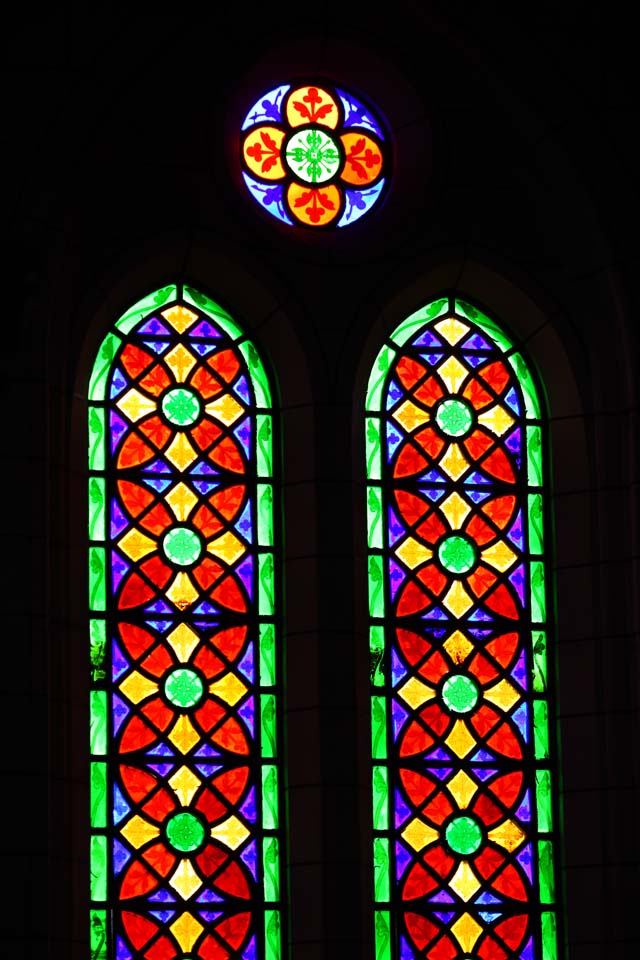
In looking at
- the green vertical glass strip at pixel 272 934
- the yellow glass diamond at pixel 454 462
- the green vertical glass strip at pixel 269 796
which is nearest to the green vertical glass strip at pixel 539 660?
the yellow glass diamond at pixel 454 462

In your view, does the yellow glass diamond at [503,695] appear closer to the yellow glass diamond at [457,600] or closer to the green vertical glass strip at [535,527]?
the yellow glass diamond at [457,600]

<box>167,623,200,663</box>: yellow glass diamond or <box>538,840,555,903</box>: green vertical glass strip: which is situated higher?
<box>167,623,200,663</box>: yellow glass diamond

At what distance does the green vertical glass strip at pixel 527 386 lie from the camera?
18156 mm

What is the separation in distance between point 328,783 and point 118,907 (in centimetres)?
126

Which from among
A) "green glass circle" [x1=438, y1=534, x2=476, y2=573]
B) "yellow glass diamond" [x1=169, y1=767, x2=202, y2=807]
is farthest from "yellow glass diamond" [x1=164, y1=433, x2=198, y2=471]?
"yellow glass diamond" [x1=169, y1=767, x2=202, y2=807]

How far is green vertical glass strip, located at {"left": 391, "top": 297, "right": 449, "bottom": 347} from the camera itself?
1817 centimetres

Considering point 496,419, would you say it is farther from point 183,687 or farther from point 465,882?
point 465,882

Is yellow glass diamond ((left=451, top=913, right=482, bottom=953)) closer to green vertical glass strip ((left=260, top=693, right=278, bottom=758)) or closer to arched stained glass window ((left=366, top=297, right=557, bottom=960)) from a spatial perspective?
arched stained glass window ((left=366, top=297, right=557, bottom=960))

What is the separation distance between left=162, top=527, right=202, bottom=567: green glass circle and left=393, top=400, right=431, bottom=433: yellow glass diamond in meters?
1.34

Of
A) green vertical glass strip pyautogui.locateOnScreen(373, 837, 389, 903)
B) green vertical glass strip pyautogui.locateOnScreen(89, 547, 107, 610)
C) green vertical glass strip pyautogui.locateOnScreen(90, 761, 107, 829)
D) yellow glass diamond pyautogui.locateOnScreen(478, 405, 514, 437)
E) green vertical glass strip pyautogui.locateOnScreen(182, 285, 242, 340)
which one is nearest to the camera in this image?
green vertical glass strip pyautogui.locateOnScreen(90, 761, 107, 829)

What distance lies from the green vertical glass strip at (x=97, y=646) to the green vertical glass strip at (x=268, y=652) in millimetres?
850

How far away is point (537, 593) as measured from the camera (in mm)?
17859

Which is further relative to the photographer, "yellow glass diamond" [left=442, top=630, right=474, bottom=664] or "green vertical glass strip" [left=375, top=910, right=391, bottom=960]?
"yellow glass diamond" [left=442, top=630, right=474, bottom=664]

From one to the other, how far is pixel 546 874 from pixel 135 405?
3.34 metres
